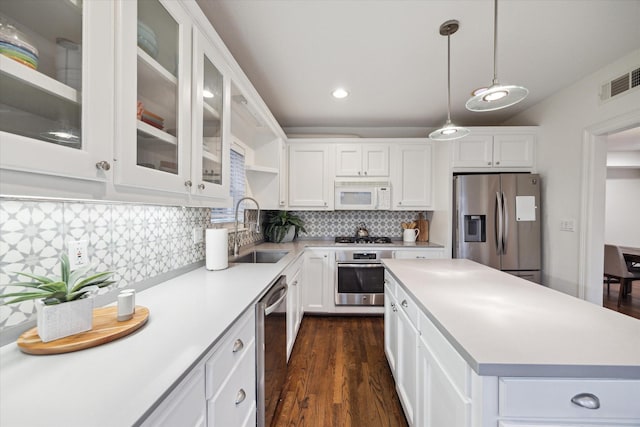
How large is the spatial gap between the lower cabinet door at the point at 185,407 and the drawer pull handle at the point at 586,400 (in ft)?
3.61

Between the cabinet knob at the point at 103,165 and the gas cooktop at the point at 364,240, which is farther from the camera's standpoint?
the gas cooktop at the point at 364,240

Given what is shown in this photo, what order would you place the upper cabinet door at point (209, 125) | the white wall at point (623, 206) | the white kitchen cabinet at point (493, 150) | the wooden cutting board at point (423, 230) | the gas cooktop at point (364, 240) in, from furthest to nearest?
1. the white wall at point (623, 206)
2. the wooden cutting board at point (423, 230)
3. the gas cooktop at point (364, 240)
4. the white kitchen cabinet at point (493, 150)
5. the upper cabinet door at point (209, 125)

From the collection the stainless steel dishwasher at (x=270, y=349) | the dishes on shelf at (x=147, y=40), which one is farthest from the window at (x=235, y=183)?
the dishes on shelf at (x=147, y=40)

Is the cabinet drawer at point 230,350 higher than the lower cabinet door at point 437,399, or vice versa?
the cabinet drawer at point 230,350

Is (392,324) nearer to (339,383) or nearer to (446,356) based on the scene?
(339,383)

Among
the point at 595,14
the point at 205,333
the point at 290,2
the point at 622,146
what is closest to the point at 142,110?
the point at 205,333

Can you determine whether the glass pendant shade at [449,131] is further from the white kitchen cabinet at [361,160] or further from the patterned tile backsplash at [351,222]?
the patterned tile backsplash at [351,222]

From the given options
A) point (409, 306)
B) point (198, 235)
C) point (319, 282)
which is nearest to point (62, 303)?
point (198, 235)

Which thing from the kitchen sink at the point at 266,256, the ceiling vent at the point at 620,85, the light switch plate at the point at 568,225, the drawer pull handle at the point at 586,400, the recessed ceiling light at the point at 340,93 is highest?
the recessed ceiling light at the point at 340,93

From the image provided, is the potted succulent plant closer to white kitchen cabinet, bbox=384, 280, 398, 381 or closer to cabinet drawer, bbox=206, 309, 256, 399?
cabinet drawer, bbox=206, 309, 256, 399

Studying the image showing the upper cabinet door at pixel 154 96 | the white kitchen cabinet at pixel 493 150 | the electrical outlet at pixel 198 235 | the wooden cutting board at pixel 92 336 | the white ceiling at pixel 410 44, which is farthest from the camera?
the white kitchen cabinet at pixel 493 150

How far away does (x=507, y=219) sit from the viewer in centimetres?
272

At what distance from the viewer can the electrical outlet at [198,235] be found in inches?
69.5

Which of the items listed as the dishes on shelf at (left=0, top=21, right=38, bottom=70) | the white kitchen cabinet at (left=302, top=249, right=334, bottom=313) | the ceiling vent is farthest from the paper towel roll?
the ceiling vent
